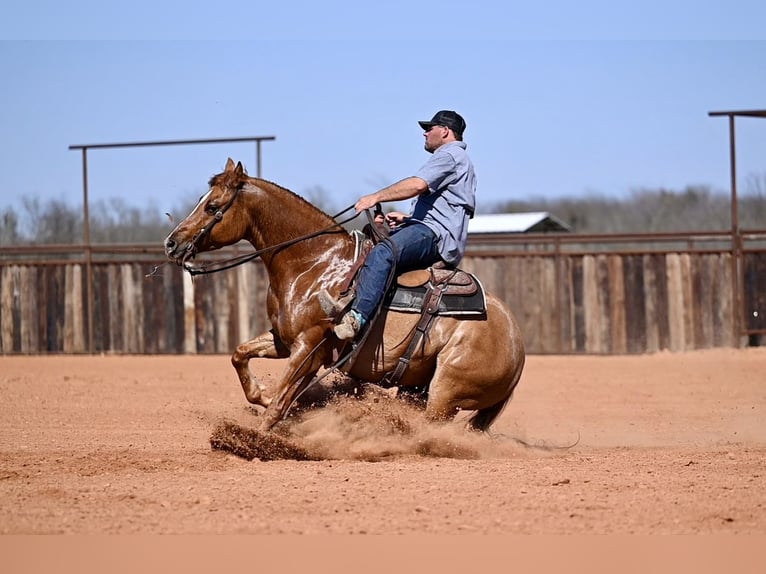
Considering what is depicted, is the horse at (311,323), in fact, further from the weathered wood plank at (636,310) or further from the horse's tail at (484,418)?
the weathered wood plank at (636,310)

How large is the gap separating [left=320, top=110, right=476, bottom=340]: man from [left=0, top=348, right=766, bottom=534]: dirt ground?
1.02 meters

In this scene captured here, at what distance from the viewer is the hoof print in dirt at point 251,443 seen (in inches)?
324

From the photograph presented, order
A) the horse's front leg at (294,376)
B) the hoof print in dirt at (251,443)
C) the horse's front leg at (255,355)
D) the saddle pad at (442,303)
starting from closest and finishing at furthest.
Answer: the hoof print in dirt at (251,443) → the horse's front leg at (294,376) → the saddle pad at (442,303) → the horse's front leg at (255,355)

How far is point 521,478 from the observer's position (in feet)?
24.5

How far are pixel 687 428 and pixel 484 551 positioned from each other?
622cm

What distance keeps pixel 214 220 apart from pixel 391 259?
1.40 meters

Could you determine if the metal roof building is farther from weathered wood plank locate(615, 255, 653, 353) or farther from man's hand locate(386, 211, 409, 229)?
man's hand locate(386, 211, 409, 229)

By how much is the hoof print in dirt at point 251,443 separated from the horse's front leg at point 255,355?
507mm

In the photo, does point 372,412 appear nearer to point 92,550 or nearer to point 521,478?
point 521,478

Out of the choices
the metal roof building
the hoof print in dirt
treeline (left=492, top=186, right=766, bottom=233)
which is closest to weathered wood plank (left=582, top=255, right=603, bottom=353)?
the metal roof building

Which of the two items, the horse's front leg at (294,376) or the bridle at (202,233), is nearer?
the horse's front leg at (294,376)

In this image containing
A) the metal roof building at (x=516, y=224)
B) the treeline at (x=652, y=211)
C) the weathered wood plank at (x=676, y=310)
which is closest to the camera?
the weathered wood plank at (x=676, y=310)

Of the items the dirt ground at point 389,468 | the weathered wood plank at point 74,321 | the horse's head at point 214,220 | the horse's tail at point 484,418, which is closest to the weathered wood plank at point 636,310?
the dirt ground at point 389,468

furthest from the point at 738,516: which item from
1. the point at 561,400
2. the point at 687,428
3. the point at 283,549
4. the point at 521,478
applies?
the point at 561,400
